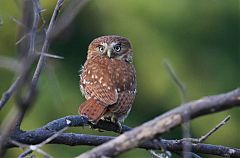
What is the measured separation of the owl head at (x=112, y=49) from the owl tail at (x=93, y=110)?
77 centimetres

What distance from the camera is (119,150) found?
230 cm

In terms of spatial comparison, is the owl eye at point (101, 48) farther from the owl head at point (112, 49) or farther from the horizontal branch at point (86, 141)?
the horizontal branch at point (86, 141)

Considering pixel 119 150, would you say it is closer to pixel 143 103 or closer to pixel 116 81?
pixel 116 81

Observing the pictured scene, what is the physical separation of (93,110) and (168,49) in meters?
7.38

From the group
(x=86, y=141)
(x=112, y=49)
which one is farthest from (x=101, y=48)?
(x=86, y=141)

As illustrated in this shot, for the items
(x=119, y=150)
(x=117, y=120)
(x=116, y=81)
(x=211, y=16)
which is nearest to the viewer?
(x=119, y=150)

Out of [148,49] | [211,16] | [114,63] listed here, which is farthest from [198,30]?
[114,63]

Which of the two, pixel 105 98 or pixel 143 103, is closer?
pixel 105 98

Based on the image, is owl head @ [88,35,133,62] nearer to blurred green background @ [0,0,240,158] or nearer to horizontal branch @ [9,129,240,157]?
horizontal branch @ [9,129,240,157]

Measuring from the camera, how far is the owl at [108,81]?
13.4 feet

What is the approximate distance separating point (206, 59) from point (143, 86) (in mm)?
1277

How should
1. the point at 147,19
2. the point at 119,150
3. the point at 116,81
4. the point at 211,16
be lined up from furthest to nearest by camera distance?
the point at 211,16
the point at 147,19
the point at 116,81
the point at 119,150

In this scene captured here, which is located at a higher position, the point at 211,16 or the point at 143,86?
the point at 211,16

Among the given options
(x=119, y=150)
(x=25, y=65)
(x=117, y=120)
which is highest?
(x=25, y=65)
